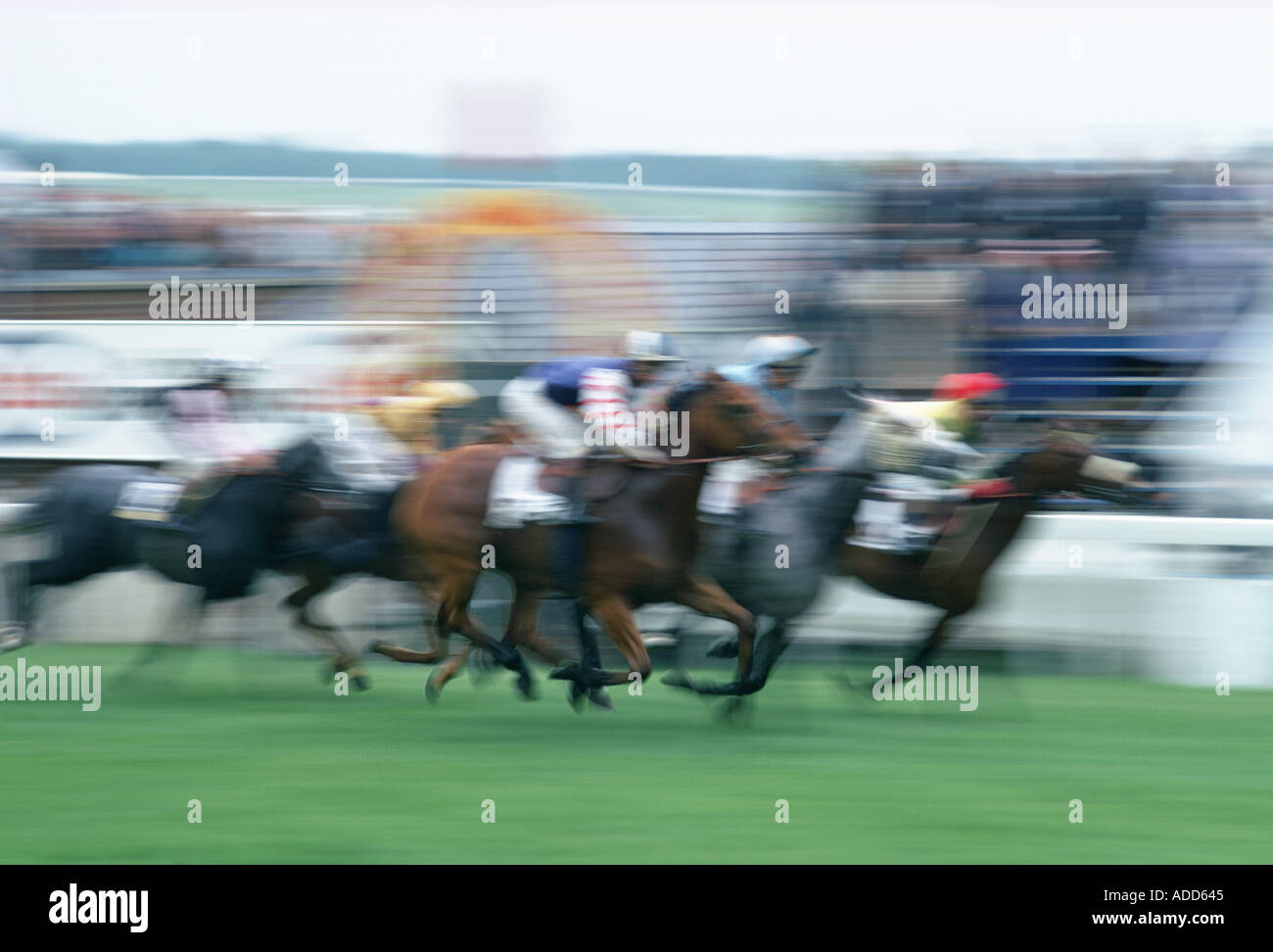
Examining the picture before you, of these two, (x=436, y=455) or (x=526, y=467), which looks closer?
(x=526, y=467)

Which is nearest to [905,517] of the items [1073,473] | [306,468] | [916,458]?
[916,458]

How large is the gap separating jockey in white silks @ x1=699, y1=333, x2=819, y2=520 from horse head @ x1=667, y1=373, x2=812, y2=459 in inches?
29.7

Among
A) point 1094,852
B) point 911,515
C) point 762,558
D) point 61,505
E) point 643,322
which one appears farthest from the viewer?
point 643,322

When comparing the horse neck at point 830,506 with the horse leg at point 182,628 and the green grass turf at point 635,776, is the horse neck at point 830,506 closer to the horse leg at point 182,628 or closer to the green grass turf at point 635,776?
the green grass turf at point 635,776

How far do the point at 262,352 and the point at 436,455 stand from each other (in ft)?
7.47

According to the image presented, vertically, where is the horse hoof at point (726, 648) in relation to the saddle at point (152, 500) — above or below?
below

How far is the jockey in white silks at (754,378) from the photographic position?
22.7 feet

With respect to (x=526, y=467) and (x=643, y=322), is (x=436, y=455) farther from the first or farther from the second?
(x=643, y=322)

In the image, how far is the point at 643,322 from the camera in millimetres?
9578

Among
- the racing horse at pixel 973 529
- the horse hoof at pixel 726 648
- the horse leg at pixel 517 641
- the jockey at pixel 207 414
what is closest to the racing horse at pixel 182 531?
the jockey at pixel 207 414

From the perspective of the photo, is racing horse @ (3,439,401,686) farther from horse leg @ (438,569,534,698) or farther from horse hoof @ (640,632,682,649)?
horse hoof @ (640,632,682,649)

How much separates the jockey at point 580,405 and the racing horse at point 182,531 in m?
0.90

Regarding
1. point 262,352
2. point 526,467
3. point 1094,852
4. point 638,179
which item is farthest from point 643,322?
point 1094,852

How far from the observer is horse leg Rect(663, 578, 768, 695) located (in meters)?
6.28
